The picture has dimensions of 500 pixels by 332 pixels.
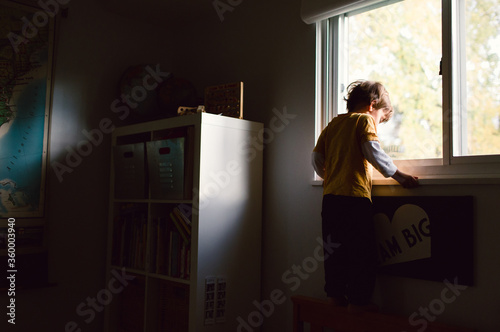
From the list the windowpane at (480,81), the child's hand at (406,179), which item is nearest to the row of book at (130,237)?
the child's hand at (406,179)

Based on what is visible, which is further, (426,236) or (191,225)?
(191,225)

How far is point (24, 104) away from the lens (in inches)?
103

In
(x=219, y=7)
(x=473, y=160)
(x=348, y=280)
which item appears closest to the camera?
(x=473, y=160)

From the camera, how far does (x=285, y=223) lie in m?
2.46

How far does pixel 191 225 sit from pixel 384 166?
104 centimetres

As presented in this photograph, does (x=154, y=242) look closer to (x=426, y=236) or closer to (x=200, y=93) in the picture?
(x=200, y=93)

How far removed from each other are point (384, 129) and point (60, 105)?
2.01 metres

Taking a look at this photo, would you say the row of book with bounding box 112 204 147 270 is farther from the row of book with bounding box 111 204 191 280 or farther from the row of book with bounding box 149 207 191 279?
the row of book with bounding box 149 207 191 279

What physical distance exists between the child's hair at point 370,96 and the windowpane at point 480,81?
1.06 feet

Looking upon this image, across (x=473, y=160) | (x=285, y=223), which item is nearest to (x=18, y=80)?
(x=285, y=223)

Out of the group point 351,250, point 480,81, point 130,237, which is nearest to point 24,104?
point 130,237

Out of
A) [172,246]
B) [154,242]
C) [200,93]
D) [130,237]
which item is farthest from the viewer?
[200,93]

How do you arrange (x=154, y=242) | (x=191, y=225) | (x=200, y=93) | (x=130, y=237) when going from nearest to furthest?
(x=191, y=225) < (x=154, y=242) < (x=130, y=237) < (x=200, y=93)

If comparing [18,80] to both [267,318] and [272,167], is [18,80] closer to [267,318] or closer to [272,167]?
[272,167]
